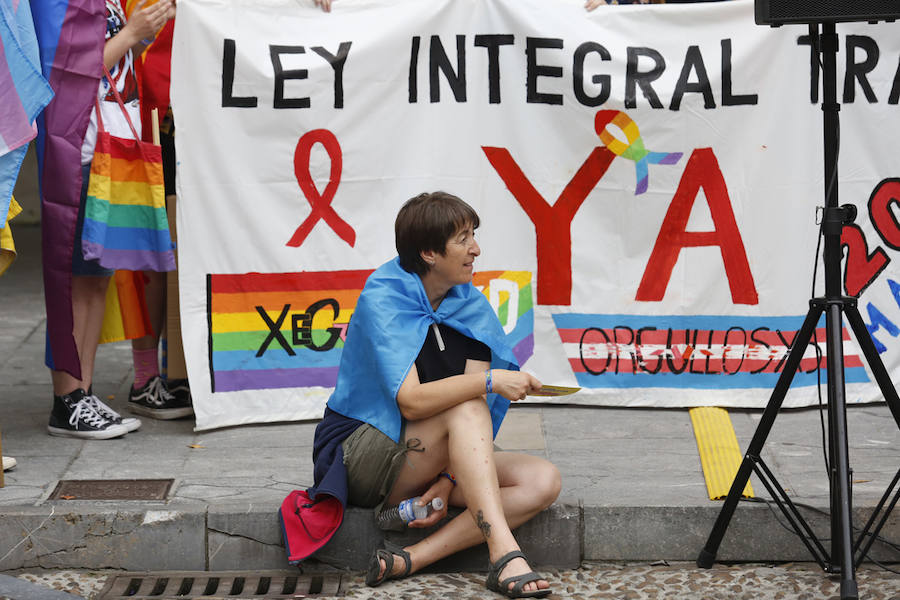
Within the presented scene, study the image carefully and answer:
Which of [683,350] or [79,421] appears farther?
[683,350]

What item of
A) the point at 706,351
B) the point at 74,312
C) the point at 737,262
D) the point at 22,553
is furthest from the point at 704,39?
the point at 22,553

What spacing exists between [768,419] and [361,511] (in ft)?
4.28

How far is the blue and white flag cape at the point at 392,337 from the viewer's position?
372 cm

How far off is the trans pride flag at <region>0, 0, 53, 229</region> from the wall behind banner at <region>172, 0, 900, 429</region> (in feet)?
2.79

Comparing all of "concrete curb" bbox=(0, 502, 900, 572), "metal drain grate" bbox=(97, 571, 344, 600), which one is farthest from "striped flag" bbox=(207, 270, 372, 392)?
"metal drain grate" bbox=(97, 571, 344, 600)

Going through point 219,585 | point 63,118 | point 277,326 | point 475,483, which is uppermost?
point 63,118

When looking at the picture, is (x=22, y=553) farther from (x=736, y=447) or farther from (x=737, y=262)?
(x=737, y=262)

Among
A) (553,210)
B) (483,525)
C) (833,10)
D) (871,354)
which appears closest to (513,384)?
(483,525)

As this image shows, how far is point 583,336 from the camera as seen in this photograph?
5211mm

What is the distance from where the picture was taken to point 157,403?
512 cm

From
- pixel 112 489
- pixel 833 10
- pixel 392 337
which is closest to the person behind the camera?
pixel 833 10

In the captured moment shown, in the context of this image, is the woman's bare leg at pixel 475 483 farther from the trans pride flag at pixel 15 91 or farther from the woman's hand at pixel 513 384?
the trans pride flag at pixel 15 91

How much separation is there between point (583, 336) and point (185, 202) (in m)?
1.77

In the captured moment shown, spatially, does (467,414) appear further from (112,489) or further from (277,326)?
(277,326)
